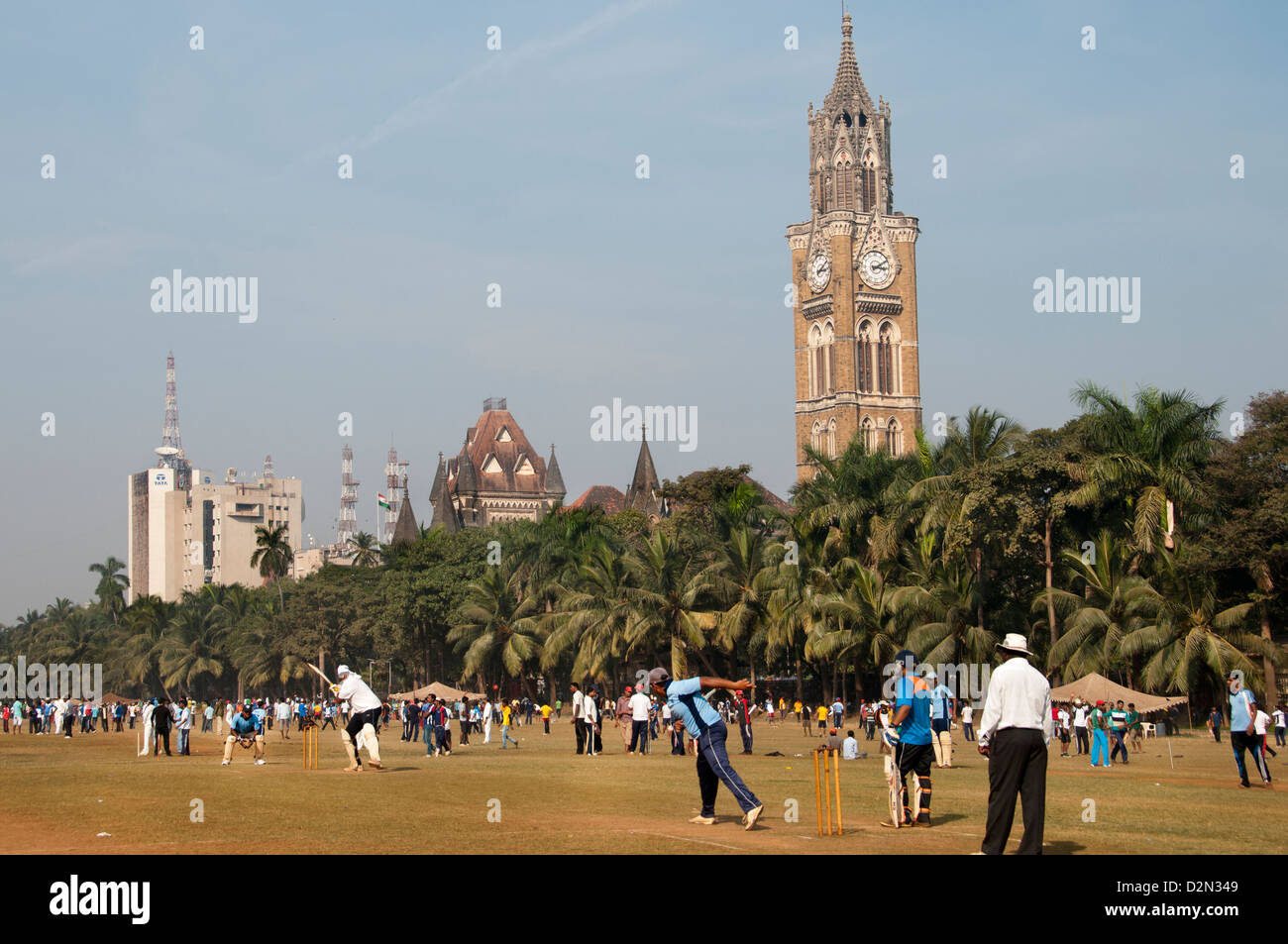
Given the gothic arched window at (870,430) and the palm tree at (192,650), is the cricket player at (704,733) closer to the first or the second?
the palm tree at (192,650)

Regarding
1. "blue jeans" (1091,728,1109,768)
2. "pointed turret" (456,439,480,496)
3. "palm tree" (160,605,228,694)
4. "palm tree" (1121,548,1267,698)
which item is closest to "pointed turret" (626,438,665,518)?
"pointed turret" (456,439,480,496)

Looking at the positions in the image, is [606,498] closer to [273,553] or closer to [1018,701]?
[273,553]

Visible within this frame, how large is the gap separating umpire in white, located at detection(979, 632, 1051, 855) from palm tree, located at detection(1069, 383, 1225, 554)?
3312 centimetres

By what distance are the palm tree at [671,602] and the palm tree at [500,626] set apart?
9960 millimetres

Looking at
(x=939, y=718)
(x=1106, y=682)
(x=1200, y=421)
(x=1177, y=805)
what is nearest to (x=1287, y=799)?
(x=1177, y=805)

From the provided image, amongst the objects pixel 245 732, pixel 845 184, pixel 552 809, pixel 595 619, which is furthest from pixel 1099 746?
pixel 845 184

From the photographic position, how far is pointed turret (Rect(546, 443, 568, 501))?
151000 mm

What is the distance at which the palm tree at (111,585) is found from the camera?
153 m

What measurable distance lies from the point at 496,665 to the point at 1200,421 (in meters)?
41.5

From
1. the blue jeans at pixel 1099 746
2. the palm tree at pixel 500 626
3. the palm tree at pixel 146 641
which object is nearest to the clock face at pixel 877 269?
the palm tree at pixel 500 626

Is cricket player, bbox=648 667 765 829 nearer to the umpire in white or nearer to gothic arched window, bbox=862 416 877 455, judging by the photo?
the umpire in white

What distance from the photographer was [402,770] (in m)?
23.3

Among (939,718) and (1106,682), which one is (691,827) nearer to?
(939,718)

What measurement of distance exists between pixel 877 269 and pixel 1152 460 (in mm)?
86341
